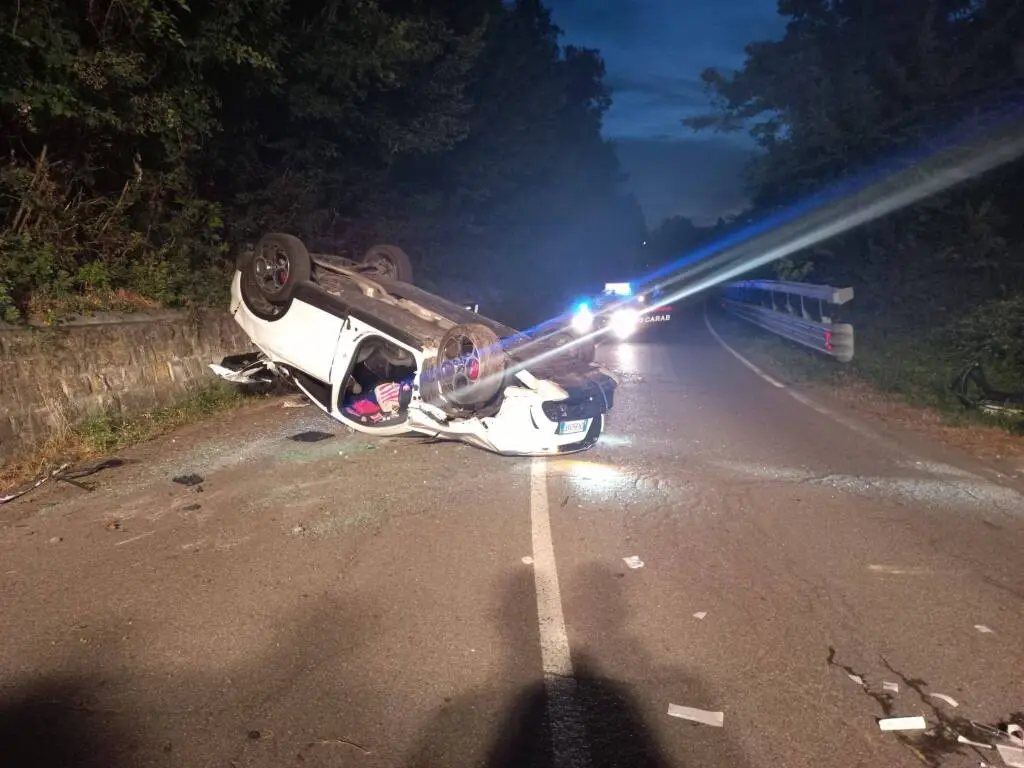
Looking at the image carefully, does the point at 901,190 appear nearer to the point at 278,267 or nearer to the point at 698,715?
the point at 278,267

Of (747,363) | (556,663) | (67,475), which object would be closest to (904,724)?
(556,663)

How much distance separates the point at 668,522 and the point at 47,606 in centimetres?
399

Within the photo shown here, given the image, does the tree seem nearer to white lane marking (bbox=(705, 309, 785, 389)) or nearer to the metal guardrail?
the metal guardrail

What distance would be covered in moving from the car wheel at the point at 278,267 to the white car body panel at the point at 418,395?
0.21 metres

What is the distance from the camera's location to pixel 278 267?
7.39 meters

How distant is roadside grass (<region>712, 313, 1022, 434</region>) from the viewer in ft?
30.5

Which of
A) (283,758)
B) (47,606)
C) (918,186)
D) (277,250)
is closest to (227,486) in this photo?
(47,606)

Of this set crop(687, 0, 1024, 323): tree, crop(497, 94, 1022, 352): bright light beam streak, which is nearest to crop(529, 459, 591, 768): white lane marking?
crop(497, 94, 1022, 352): bright light beam streak

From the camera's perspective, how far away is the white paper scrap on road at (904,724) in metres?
2.99

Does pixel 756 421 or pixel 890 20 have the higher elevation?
pixel 890 20

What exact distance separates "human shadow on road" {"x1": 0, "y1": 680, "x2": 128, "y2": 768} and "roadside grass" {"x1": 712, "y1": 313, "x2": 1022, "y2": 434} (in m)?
9.05

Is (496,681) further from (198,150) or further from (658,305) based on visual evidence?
(658,305)

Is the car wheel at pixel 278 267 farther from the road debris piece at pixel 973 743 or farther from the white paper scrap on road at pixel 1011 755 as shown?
the white paper scrap on road at pixel 1011 755

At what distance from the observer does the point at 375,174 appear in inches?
645
